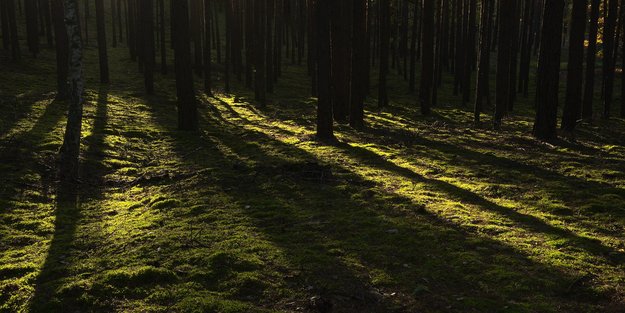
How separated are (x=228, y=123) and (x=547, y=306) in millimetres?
17354

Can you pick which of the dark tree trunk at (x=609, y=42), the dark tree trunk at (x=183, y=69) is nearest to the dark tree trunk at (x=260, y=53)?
the dark tree trunk at (x=183, y=69)

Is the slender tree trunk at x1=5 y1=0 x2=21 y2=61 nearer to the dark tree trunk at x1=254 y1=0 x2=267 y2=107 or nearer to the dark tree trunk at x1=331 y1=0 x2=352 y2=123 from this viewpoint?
the dark tree trunk at x1=254 y1=0 x2=267 y2=107

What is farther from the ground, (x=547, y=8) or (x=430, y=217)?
(x=547, y=8)

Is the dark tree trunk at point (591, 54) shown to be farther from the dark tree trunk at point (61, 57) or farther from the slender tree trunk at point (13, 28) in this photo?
the slender tree trunk at point (13, 28)

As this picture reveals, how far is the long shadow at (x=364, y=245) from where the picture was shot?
595 centimetres

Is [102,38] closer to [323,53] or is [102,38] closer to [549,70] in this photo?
[323,53]

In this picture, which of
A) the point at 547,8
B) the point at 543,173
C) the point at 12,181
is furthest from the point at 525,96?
the point at 12,181

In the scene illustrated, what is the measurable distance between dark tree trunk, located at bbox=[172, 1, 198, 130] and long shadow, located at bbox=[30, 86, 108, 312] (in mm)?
3500

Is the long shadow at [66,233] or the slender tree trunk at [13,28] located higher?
the slender tree trunk at [13,28]

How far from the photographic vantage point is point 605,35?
73.8ft

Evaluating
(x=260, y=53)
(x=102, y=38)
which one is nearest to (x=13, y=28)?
(x=102, y=38)

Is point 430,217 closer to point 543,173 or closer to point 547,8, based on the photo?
point 543,173

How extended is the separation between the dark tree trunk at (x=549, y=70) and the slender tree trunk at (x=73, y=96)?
13.3 meters

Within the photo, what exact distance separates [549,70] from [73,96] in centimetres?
1380
